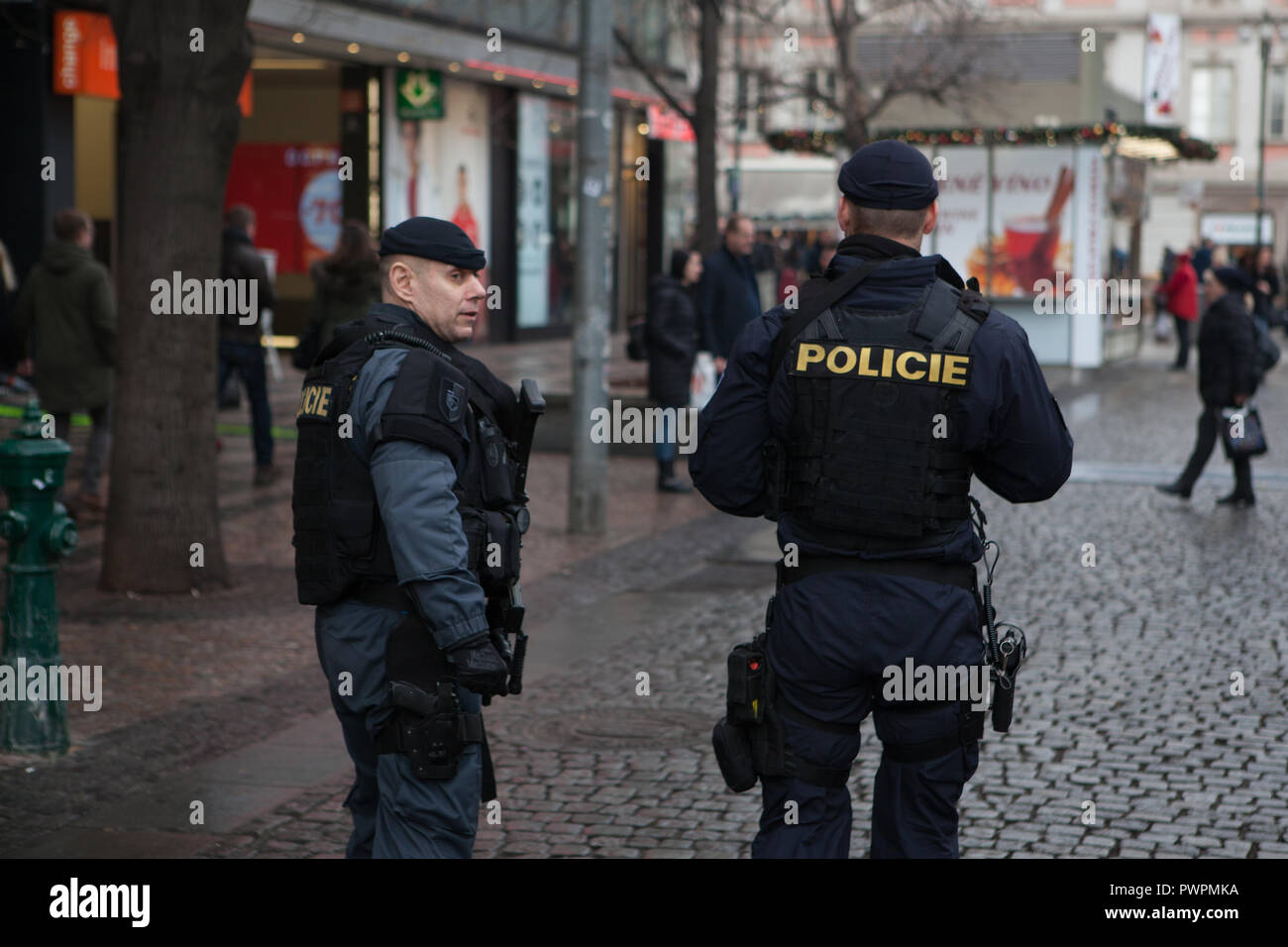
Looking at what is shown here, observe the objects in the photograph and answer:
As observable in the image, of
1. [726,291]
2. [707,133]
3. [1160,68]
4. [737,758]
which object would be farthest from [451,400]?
[1160,68]

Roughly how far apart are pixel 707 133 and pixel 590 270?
8.91 m

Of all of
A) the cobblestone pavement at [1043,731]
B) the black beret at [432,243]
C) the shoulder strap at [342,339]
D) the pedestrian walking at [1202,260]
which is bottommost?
the cobblestone pavement at [1043,731]

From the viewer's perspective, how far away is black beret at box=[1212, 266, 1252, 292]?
1282 cm

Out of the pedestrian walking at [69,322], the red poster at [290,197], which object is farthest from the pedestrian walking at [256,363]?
the red poster at [290,197]

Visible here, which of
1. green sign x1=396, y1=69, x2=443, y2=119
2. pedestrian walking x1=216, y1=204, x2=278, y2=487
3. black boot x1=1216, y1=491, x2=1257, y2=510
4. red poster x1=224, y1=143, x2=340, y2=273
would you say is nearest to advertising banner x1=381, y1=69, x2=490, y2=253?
green sign x1=396, y1=69, x2=443, y2=119

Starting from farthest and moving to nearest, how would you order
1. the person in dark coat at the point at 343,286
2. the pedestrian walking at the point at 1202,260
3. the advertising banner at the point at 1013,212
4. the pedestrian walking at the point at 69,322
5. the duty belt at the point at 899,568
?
1. the pedestrian walking at the point at 1202,260
2. the advertising banner at the point at 1013,212
3. the person in dark coat at the point at 343,286
4. the pedestrian walking at the point at 69,322
5. the duty belt at the point at 899,568

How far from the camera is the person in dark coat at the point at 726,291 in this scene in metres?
13.2

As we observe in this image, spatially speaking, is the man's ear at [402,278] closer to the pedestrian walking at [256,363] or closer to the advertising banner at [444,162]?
the pedestrian walking at [256,363]

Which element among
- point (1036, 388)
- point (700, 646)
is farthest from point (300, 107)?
point (1036, 388)

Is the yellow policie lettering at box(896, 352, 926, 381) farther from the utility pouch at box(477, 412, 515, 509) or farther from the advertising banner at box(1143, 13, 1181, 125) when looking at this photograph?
the advertising banner at box(1143, 13, 1181, 125)

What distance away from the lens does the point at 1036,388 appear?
397cm

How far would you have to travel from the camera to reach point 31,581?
637 centimetres

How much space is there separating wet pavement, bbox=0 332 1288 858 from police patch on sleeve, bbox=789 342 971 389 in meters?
1.92

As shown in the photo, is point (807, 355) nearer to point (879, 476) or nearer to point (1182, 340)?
point (879, 476)
